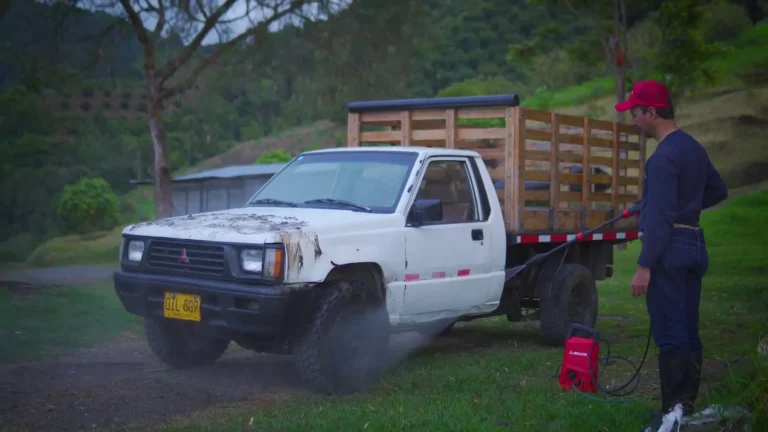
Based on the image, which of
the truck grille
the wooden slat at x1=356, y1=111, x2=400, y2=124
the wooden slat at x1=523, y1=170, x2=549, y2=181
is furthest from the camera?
the wooden slat at x1=356, y1=111, x2=400, y2=124

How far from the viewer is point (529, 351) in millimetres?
8406

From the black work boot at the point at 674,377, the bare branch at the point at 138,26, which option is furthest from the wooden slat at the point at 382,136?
the bare branch at the point at 138,26

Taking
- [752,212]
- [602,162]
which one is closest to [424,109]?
[602,162]

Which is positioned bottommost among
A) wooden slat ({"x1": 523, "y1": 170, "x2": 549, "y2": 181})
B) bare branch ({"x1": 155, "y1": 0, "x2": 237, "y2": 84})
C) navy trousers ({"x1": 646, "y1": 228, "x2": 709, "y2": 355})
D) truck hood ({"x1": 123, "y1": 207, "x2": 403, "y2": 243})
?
navy trousers ({"x1": 646, "y1": 228, "x2": 709, "y2": 355})

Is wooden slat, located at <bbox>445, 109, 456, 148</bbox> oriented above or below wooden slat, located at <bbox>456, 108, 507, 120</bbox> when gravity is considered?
below

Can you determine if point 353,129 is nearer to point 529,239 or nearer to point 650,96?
point 529,239

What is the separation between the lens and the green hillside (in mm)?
16672

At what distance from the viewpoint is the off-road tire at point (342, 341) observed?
608 centimetres

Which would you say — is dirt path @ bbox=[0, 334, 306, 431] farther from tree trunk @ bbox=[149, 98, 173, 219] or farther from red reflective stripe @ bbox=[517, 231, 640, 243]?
tree trunk @ bbox=[149, 98, 173, 219]

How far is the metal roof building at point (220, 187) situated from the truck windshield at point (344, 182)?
1575cm

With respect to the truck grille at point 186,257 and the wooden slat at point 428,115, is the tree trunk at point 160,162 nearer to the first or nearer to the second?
the wooden slat at point 428,115

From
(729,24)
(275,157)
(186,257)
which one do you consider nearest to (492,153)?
(186,257)

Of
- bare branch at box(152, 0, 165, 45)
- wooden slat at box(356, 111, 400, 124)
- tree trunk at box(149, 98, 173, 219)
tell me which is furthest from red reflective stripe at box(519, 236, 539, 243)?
bare branch at box(152, 0, 165, 45)

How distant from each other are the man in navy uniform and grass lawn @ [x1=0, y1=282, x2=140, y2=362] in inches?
214
